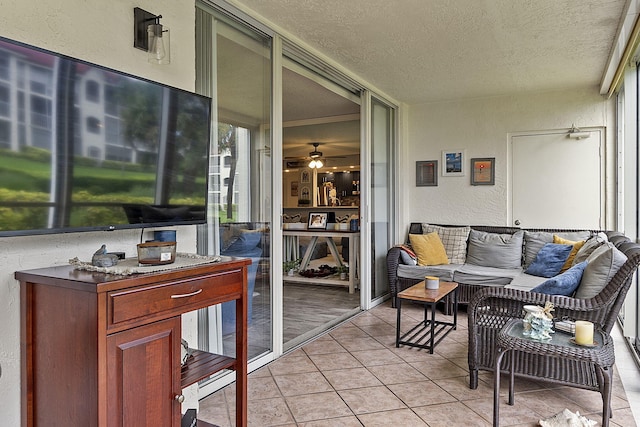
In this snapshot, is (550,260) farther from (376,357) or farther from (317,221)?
(317,221)

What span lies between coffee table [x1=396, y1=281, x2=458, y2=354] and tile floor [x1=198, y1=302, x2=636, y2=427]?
0.12 meters

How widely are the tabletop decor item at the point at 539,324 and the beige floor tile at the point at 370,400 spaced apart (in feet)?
2.80

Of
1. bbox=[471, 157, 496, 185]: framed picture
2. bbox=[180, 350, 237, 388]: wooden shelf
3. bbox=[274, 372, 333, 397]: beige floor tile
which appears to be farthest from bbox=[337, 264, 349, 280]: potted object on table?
bbox=[180, 350, 237, 388]: wooden shelf

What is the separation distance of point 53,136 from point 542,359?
8.94 ft

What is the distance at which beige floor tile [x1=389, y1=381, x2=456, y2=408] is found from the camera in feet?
8.41

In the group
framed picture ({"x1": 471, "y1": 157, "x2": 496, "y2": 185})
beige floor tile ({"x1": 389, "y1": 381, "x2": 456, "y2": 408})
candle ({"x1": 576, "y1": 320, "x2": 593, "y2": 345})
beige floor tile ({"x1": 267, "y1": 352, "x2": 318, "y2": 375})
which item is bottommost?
beige floor tile ({"x1": 389, "y1": 381, "x2": 456, "y2": 408})

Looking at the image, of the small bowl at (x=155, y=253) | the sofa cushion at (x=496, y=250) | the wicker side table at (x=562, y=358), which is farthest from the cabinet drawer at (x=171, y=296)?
the sofa cushion at (x=496, y=250)

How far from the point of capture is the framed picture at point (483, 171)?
17.6ft

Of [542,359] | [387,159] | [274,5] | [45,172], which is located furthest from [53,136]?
[387,159]

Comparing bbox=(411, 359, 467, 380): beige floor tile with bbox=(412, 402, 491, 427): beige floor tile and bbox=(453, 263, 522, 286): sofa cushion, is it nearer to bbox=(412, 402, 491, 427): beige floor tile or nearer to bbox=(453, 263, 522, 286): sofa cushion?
bbox=(412, 402, 491, 427): beige floor tile

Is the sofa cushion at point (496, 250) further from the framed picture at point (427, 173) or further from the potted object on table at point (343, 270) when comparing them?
the potted object on table at point (343, 270)

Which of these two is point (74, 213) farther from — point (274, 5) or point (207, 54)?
point (274, 5)

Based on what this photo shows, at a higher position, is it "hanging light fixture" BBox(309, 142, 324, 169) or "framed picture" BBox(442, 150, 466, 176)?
"hanging light fixture" BBox(309, 142, 324, 169)

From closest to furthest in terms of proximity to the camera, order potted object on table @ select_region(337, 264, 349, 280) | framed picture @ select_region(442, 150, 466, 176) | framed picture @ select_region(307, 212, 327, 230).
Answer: framed picture @ select_region(442, 150, 466, 176) < potted object on table @ select_region(337, 264, 349, 280) < framed picture @ select_region(307, 212, 327, 230)
